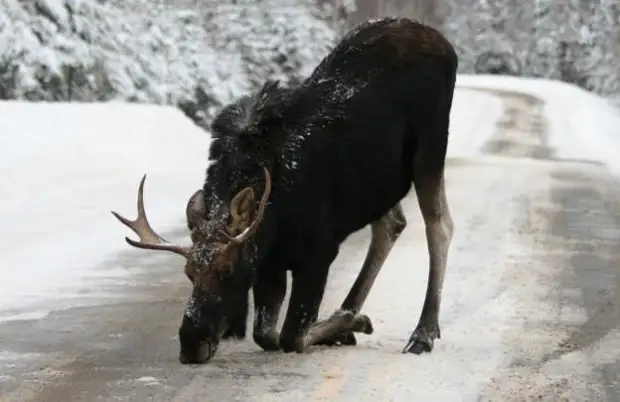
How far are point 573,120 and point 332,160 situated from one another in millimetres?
28118

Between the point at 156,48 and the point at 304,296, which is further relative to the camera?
the point at 156,48

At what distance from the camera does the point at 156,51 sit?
25969 millimetres

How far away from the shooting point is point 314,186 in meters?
6.93

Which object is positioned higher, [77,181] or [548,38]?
[77,181]

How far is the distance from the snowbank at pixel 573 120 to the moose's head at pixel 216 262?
14.2m

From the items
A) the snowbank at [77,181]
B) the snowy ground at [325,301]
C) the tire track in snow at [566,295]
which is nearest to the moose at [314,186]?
the snowy ground at [325,301]

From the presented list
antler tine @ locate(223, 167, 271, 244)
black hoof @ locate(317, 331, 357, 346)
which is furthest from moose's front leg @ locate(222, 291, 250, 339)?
black hoof @ locate(317, 331, 357, 346)

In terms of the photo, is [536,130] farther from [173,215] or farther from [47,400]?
[47,400]

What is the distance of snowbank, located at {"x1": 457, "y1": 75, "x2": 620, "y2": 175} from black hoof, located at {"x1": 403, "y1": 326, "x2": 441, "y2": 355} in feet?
43.2

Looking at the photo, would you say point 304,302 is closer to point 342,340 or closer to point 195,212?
point 342,340

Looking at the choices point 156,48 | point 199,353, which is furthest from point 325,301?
point 156,48

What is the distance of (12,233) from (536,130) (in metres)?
21.2

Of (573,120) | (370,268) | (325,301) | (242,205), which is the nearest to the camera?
(242,205)

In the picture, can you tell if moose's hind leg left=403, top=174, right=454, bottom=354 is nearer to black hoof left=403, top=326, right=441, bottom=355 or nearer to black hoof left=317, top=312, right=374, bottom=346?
black hoof left=403, top=326, right=441, bottom=355
